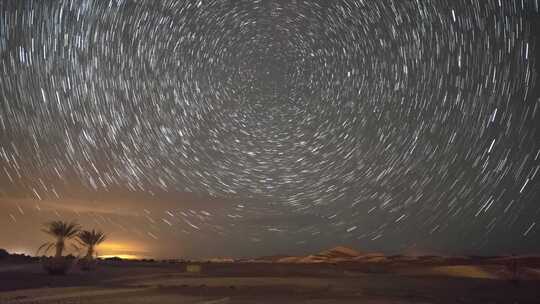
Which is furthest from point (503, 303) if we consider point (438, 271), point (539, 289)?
point (438, 271)

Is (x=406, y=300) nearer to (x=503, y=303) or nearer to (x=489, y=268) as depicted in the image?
(x=503, y=303)

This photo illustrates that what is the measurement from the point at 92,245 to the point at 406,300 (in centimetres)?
3791

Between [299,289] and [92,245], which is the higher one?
[92,245]

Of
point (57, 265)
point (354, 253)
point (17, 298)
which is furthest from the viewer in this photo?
point (354, 253)

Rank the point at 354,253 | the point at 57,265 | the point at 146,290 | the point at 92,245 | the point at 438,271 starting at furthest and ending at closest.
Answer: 1. the point at 354,253
2. the point at 92,245
3. the point at 438,271
4. the point at 57,265
5. the point at 146,290

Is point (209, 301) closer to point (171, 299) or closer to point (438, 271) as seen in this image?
point (171, 299)

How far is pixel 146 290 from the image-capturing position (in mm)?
25125

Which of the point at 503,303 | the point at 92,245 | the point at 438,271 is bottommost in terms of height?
the point at 503,303

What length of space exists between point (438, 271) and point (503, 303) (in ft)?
77.4

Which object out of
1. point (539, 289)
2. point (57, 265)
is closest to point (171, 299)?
point (539, 289)

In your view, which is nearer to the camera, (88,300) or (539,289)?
(88,300)

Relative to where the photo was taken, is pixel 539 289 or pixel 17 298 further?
pixel 539 289

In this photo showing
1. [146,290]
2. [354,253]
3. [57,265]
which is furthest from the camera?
[354,253]

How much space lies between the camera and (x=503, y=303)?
2112 cm
